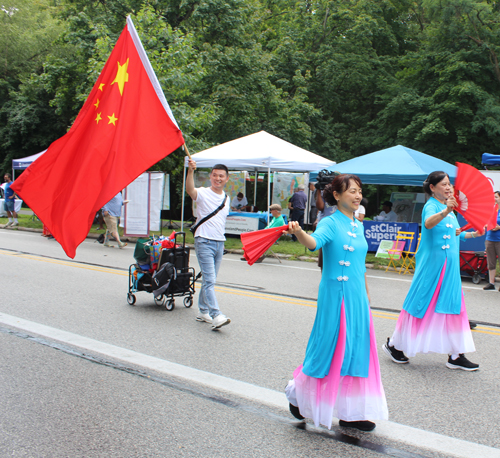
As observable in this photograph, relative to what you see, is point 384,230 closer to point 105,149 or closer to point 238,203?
point 238,203

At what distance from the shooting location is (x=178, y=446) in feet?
11.3

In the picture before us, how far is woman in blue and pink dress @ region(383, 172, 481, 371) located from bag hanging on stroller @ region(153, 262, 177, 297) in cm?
318

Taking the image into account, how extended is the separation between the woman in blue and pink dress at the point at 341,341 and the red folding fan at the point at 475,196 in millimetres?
1665

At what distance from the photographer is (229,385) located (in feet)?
14.9

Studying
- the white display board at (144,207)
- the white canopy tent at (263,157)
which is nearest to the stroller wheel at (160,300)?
the white canopy tent at (263,157)

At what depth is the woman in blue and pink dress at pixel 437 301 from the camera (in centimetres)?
509

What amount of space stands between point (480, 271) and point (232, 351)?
7.59 metres

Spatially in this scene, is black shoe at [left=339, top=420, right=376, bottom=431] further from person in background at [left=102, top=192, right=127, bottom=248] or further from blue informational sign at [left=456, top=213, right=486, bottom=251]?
person in background at [left=102, top=192, right=127, bottom=248]

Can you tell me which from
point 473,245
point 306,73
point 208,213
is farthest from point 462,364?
point 306,73

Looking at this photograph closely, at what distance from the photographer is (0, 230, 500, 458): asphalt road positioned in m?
3.52

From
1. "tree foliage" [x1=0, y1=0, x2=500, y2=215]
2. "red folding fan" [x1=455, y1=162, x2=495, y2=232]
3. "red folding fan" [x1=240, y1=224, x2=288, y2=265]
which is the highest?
"tree foliage" [x1=0, y1=0, x2=500, y2=215]

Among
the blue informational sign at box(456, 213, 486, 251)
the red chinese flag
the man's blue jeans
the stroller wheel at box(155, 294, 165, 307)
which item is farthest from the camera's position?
the blue informational sign at box(456, 213, 486, 251)

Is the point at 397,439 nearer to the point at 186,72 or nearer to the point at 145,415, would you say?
the point at 145,415

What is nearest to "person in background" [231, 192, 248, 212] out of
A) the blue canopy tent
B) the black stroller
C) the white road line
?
the blue canopy tent
